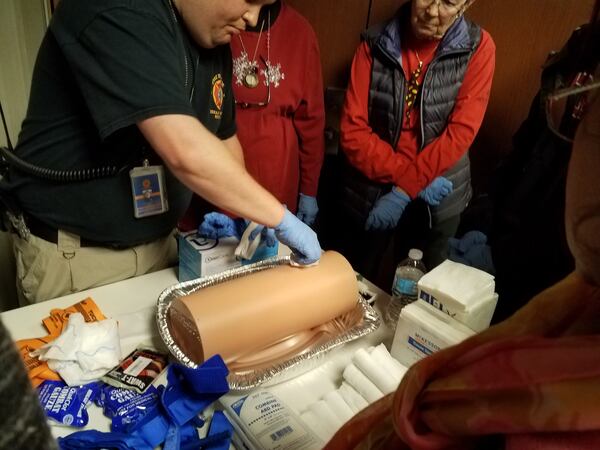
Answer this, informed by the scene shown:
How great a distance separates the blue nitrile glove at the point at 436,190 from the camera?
1745 mm

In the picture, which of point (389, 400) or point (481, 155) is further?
point (481, 155)

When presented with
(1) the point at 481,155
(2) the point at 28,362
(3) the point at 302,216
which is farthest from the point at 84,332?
(1) the point at 481,155

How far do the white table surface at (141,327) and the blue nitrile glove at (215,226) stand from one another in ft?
0.56

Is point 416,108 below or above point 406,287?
above

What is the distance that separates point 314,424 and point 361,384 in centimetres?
12

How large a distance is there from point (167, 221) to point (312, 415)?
0.64 m

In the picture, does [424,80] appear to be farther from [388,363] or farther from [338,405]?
[338,405]

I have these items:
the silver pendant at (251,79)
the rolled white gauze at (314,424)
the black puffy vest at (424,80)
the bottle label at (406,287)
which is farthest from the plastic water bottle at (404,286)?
the silver pendant at (251,79)

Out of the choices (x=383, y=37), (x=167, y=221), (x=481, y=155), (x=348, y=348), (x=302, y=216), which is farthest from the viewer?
(x=481, y=155)

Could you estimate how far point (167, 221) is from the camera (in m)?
1.19

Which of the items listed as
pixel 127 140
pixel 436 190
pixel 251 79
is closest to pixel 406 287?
pixel 127 140

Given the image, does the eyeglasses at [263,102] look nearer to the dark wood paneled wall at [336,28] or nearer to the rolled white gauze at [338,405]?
the dark wood paneled wall at [336,28]

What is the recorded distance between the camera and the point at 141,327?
100 centimetres

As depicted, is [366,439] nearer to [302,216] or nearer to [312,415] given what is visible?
[312,415]
